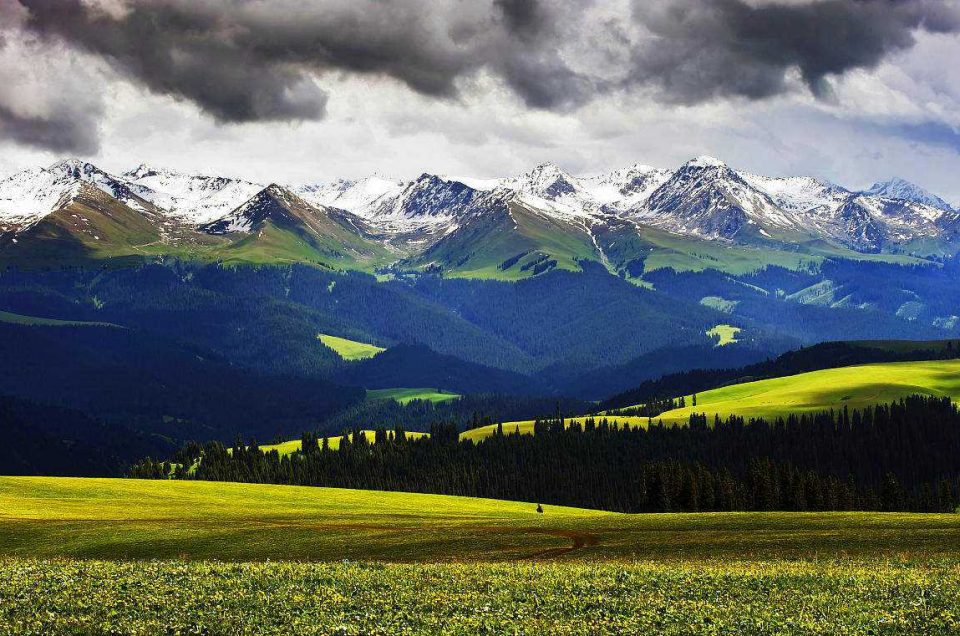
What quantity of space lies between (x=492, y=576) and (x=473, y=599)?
6423mm

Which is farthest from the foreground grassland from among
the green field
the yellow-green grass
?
the yellow-green grass

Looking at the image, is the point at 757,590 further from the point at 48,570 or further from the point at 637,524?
the point at 637,524

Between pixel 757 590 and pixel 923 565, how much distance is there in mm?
14915

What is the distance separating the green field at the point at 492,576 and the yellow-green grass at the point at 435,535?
0.80 feet

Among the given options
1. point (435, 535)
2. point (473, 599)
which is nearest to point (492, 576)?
point (473, 599)

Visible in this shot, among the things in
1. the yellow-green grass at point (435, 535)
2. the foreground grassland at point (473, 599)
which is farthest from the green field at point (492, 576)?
the yellow-green grass at point (435, 535)

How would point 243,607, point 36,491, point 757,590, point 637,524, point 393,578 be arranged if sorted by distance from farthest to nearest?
point 36,491
point 637,524
point 393,578
point 757,590
point 243,607

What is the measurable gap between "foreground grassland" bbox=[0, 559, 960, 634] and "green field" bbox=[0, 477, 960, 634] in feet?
0.41

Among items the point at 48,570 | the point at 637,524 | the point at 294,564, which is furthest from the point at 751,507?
the point at 48,570

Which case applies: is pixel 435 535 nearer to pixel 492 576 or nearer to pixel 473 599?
pixel 492 576

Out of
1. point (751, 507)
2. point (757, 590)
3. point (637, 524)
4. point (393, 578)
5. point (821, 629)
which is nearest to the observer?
point (821, 629)

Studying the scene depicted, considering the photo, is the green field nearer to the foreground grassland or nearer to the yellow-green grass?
the foreground grassland

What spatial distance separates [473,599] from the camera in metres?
39.4

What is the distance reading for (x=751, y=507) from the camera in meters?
159
